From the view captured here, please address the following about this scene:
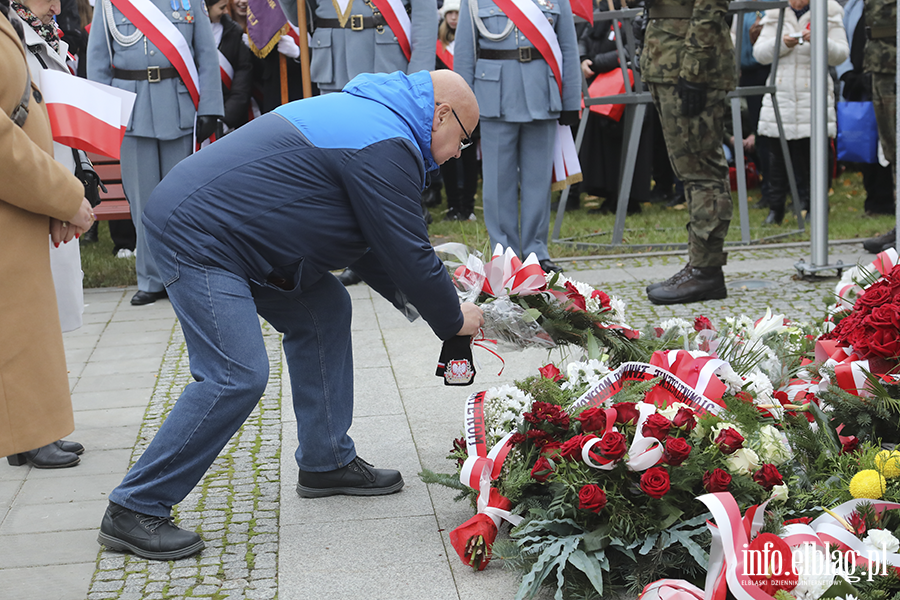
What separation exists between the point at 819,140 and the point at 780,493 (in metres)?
4.49

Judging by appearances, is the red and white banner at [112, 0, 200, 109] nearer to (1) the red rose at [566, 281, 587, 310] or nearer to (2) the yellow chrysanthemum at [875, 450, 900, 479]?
(1) the red rose at [566, 281, 587, 310]

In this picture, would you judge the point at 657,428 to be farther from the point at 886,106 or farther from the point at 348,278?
the point at 886,106

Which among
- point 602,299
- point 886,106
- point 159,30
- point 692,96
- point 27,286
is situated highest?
point 159,30

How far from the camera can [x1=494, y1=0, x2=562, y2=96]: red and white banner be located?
22.3ft

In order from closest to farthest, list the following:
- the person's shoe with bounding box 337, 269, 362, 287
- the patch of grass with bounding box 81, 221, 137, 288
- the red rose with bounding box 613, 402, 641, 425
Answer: the red rose with bounding box 613, 402, 641, 425
the person's shoe with bounding box 337, 269, 362, 287
the patch of grass with bounding box 81, 221, 137, 288

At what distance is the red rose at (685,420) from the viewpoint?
2697 millimetres

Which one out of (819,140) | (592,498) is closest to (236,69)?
(819,140)

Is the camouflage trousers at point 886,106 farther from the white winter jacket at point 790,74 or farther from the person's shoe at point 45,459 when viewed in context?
the person's shoe at point 45,459

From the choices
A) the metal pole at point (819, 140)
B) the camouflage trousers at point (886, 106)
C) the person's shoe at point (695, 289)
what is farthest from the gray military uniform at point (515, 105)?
the camouflage trousers at point (886, 106)

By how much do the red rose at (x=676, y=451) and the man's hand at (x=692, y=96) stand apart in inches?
150

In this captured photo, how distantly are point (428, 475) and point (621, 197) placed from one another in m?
5.26

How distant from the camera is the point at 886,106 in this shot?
733 cm

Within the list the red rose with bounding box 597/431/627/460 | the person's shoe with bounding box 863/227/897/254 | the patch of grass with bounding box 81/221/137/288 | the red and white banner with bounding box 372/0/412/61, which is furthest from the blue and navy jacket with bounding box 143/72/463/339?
the person's shoe with bounding box 863/227/897/254

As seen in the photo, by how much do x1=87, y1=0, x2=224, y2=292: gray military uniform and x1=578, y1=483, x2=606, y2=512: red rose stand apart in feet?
16.3
